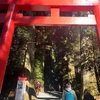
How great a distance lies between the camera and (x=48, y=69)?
81.2 ft

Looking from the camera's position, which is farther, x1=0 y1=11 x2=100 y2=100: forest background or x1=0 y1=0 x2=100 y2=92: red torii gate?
x1=0 y1=11 x2=100 y2=100: forest background

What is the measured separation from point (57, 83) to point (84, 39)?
17128 mm

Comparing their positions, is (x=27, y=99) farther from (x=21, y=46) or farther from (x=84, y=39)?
(x=84, y=39)

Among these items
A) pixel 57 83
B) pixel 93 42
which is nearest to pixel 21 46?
pixel 93 42

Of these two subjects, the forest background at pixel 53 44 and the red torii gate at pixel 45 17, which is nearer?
the red torii gate at pixel 45 17

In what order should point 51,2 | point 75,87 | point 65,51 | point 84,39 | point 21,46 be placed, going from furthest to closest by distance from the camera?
point 75,87
point 65,51
point 84,39
point 21,46
point 51,2

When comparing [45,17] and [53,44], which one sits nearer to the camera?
[45,17]

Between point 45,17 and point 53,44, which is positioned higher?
point 53,44

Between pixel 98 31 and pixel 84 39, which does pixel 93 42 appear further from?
pixel 98 31

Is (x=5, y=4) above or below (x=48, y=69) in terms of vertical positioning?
below

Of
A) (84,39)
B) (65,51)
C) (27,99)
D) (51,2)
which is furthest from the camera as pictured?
(65,51)

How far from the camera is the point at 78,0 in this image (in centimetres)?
414

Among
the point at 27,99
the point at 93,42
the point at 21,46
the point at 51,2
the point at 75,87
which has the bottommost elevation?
the point at 27,99

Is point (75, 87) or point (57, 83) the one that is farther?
point (57, 83)
